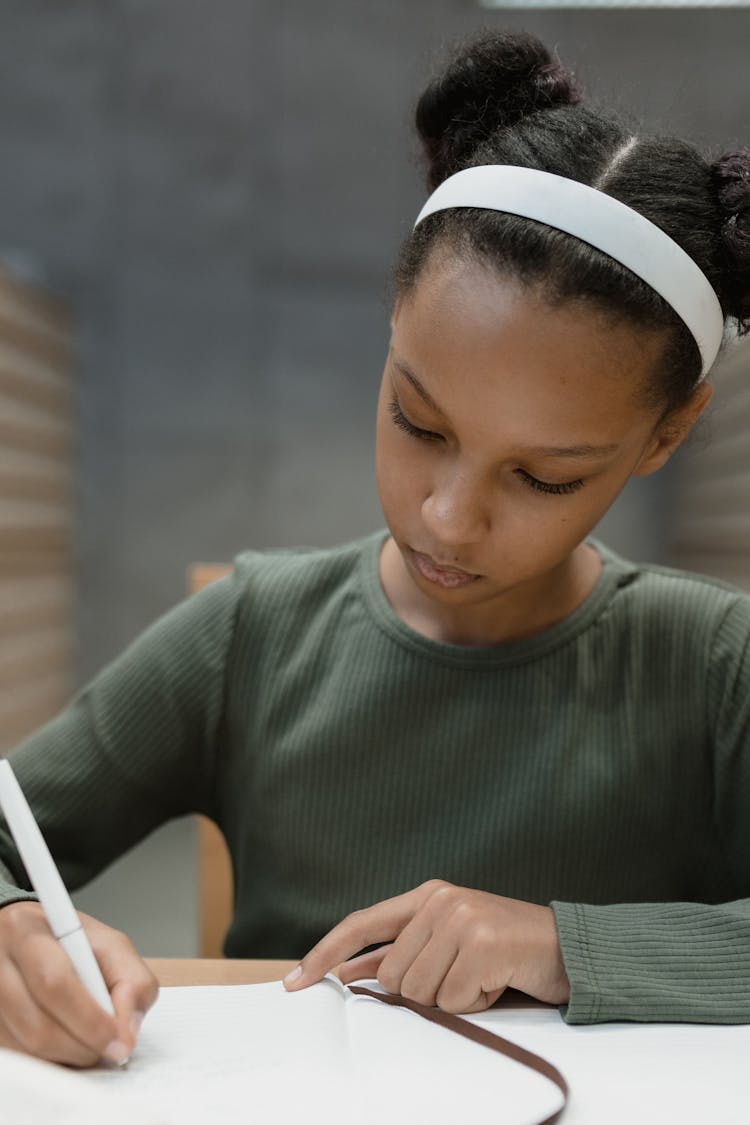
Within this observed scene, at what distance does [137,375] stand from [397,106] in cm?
81

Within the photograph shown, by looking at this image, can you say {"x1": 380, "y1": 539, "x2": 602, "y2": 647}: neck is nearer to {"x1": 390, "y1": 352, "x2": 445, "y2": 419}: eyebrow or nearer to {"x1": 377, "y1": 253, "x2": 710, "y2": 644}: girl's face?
{"x1": 377, "y1": 253, "x2": 710, "y2": 644}: girl's face

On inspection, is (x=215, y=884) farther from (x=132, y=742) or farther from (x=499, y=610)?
(x=499, y=610)

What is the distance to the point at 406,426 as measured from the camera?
26.7 inches

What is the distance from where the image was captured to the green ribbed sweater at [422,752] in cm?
83

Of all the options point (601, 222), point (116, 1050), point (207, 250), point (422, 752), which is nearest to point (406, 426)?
point (601, 222)

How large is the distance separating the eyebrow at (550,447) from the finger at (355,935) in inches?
9.6

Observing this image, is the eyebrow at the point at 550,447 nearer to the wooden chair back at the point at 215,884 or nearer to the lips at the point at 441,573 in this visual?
the lips at the point at 441,573

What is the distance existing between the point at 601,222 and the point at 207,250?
196 cm

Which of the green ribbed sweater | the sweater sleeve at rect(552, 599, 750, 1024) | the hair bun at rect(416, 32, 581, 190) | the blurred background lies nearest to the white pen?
the sweater sleeve at rect(552, 599, 750, 1024)

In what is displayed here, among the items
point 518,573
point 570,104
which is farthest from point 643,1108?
point 570,104

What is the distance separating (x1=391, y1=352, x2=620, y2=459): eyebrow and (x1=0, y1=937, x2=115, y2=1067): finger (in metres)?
0.34

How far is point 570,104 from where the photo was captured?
0.76m

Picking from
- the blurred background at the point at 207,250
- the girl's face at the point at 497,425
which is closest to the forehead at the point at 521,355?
the girl's face at the point at 497,425

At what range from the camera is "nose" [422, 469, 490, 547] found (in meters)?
0.64
